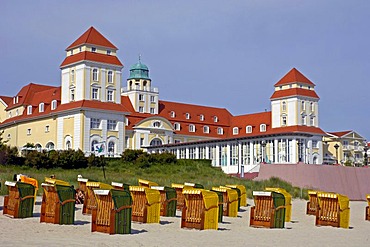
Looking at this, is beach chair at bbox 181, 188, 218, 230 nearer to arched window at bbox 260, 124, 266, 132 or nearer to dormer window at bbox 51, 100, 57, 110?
dormer window at bbox 51, 100, 57, 110

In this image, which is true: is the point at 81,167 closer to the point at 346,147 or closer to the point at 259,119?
the point at 259,119

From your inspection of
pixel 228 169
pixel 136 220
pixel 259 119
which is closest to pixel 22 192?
pixel 136 220

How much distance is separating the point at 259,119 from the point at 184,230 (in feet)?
251

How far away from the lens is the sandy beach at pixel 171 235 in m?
13.8

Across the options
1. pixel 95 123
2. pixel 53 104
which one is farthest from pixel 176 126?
pixel 95 123

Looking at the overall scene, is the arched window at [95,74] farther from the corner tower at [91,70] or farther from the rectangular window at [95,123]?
the rectangular window at [95,123]

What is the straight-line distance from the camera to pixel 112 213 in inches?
604

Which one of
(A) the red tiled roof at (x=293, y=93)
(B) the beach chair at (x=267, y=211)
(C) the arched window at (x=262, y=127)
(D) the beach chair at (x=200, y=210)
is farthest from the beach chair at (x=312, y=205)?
(C) the arched window at (x=262, y=127)

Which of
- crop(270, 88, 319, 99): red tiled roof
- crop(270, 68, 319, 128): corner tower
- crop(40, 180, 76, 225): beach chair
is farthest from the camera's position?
crop(270, 88, 319, 99): red tiled roof

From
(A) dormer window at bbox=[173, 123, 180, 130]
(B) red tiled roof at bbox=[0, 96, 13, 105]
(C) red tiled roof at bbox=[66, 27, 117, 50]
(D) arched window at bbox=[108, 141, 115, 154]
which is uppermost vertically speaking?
(C) red tiled roof at bbox=[66, 27, 117, 50]

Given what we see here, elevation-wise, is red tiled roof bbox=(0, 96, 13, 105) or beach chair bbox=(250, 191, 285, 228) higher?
red tiled roof bbox=(0, 96, 13, 105)

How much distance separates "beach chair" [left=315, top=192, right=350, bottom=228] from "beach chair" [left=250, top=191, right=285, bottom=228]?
7.06ft

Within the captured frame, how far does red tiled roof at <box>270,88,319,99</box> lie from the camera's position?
85812mm

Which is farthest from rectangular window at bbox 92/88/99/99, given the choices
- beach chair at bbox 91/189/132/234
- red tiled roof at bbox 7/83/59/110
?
beach chair at bbox 91/189/132/234
